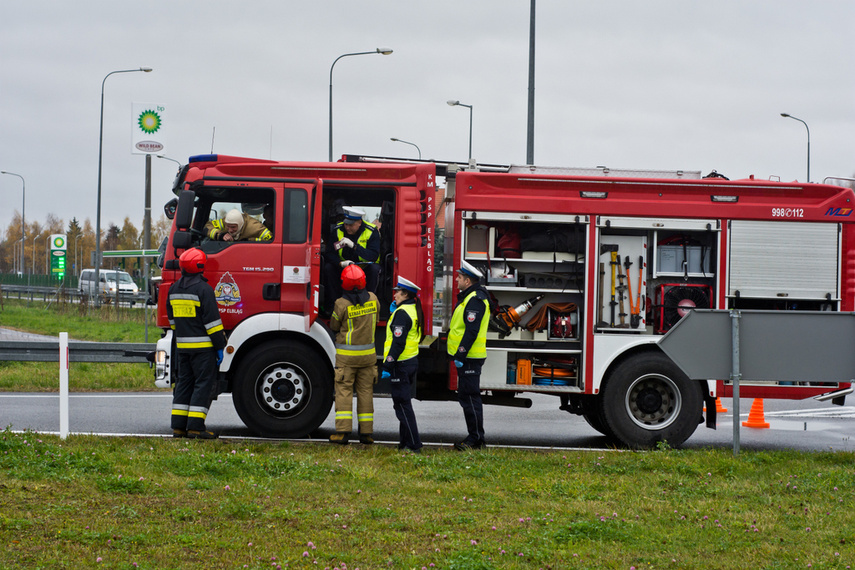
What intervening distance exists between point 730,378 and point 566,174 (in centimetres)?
273

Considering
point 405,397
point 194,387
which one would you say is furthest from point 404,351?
point 194,387

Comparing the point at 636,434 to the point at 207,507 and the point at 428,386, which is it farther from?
the point at 207,507

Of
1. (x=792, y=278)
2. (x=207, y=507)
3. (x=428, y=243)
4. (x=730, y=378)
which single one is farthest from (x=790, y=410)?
(x=207, y=507)

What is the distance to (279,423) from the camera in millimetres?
9148

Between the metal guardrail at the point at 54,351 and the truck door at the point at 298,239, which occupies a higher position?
the truck door at the point at 298,239

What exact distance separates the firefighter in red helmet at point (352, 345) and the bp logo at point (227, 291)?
3.54 ft

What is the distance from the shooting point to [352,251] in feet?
29.8

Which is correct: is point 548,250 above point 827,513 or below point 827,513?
above

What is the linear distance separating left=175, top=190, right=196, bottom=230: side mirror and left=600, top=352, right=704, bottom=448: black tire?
178 inches

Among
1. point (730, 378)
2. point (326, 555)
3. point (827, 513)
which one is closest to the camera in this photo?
point (326, 555)

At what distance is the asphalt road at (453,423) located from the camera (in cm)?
1001

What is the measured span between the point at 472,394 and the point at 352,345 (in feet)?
4.12

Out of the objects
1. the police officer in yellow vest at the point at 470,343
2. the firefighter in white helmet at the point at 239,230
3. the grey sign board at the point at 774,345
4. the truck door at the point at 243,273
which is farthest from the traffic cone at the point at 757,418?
the firefighter in white helmet at the point at 239,230

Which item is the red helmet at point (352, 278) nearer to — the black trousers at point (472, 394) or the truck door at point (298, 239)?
the truck door at point (298, 239)
